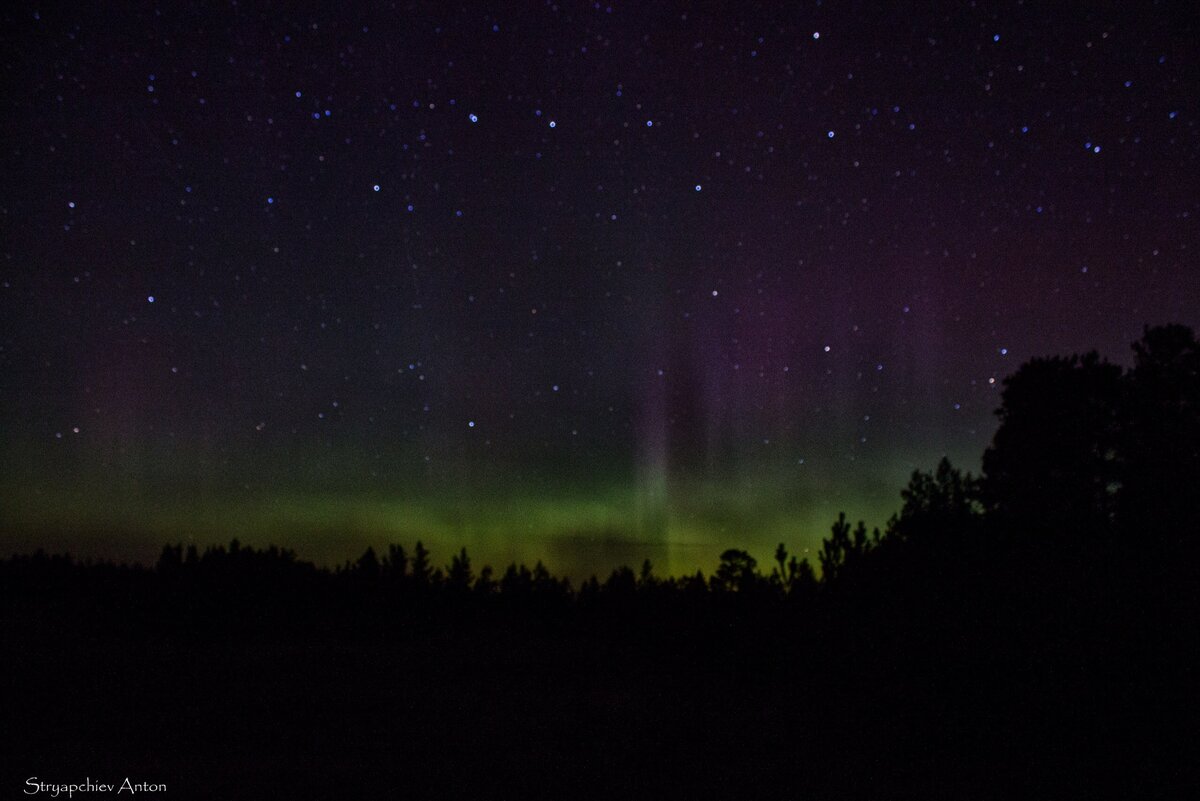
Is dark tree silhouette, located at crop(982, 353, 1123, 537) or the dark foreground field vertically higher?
dark tree silhouette, located at crop(982, 353, 1123, 537)

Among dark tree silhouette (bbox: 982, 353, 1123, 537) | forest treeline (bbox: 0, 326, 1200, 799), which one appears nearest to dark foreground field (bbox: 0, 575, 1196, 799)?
forest treeline (bbox: 0, 326, 1200, 799)

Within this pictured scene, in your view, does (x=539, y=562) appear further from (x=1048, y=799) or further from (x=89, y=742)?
(x=1048, y=799)

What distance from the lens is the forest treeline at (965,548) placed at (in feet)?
29.5

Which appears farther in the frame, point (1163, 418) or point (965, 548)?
point (1163, 418)

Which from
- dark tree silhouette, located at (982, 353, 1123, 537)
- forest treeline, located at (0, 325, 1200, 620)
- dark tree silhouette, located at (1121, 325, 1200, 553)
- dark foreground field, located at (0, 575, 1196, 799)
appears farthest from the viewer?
dark tree silhouette, located at (982, 353, 1123, 537)

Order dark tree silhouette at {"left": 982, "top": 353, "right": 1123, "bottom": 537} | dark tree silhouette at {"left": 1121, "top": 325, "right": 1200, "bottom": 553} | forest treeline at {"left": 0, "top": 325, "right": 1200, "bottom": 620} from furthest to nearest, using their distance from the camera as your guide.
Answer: dark tree silhouette at {"left": 982, "top": 353, "right": 1123, "bottom": 537} → dark tree silhouette at {"left": 1121, "top": 325, "right": 1200, "bottom": 553} → forest treeline at {"left": 0, "top": 325, "right": 1200, "bottom": 620}

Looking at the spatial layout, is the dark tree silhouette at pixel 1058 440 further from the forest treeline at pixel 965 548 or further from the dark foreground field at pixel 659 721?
the dark foreground field at pixel 659 721

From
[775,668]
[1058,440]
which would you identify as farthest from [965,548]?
[1058,440]

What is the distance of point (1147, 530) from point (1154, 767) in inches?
132

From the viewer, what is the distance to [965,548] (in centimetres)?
953

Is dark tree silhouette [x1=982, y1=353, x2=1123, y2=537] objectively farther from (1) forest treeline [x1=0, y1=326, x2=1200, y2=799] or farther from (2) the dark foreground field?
(2) the dark foreground field

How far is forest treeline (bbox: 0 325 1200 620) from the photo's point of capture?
29.5ft

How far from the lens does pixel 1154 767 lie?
639 centimetres

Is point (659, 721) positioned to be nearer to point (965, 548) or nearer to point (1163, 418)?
point (965, 548)
